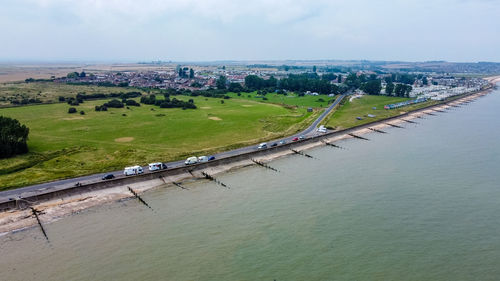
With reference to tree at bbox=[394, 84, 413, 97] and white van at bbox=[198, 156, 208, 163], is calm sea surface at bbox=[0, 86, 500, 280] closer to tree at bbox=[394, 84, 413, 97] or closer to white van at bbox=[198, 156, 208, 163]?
white van at bbox=[198, 156, 208, 163]

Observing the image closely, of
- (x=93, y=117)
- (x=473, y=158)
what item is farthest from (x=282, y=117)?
(x=93, y=117)

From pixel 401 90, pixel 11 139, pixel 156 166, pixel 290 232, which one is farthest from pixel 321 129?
pixel 401 90

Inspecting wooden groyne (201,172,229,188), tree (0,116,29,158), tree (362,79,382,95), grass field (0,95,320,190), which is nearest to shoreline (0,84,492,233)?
wooden groyne (201,172,229,188)

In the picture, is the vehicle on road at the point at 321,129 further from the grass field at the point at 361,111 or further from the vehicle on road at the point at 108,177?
the vehicle on road at the point at 108,177

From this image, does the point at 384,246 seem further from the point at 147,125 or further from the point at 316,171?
the point at 147,125

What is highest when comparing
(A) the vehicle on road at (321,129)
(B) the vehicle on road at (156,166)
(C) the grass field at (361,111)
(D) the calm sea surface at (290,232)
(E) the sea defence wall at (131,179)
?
(C) the grass field at (361,111)

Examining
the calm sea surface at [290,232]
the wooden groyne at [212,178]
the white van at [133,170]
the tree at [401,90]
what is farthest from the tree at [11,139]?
the tree at [401,90]

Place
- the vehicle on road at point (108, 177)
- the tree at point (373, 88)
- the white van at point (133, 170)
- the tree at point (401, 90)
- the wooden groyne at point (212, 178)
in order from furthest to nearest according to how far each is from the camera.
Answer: the tree at point (373, 88), the tree at point (401, 90), the wooden groyne at point (212, 178), the white van at point (133, 170), the vehicle on road at point (108, 177)
